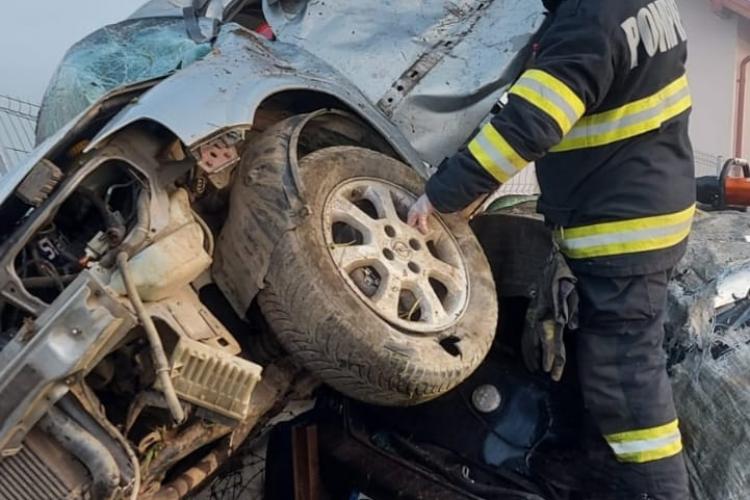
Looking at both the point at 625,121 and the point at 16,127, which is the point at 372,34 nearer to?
the point at 625,121

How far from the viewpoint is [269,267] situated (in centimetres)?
247

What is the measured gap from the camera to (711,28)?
1332cm

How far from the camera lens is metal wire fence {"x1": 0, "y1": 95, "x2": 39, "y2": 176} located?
4473 millimetres

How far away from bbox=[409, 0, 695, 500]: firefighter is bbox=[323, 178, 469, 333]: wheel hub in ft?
0.27

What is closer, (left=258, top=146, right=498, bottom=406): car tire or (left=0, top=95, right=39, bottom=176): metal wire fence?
(left=258, top=146, right=498, bottom=406): car tire

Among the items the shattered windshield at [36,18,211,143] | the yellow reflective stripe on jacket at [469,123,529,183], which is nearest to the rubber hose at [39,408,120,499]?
the yellow reflective stripe on jacket at [469,123,529,183]

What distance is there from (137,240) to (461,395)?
48.0 inches

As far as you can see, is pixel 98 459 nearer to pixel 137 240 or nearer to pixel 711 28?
pixel 137 240

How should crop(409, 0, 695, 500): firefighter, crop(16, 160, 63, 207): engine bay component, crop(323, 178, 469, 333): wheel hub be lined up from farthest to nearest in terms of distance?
crop(409, 0, 695, 500): firefighter < crop(323, 178, 469, 333): wheel hub < crop(16, 160, 63, 207): engine bay component

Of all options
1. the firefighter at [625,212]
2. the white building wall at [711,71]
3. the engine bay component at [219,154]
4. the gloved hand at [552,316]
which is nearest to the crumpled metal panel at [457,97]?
the firefighter at [625,212]

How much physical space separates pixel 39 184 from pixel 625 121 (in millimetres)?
1489

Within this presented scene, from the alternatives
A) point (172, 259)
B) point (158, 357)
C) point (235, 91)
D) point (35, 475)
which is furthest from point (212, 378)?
point (235, 91)

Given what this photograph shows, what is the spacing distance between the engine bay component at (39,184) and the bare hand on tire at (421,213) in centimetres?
90

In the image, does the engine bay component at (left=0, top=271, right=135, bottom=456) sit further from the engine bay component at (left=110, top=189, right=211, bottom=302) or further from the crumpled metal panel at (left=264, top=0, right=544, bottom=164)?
the crumpled metal panel at (left=264, top=0, right=544, bottom=164)
